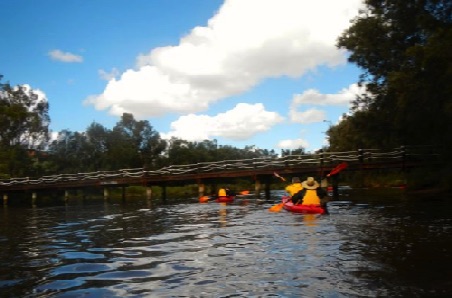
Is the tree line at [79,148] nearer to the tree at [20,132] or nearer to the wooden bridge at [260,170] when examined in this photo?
the tree at [20,132]

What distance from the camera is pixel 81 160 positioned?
84.8m

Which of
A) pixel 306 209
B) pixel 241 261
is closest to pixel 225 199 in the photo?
pixel 306 209

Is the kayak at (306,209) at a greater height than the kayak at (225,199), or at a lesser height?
greater

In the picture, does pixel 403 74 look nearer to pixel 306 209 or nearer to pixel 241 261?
pixel 306 209

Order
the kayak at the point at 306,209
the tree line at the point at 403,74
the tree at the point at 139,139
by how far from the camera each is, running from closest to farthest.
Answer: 1. the kayak at the point at 306,209
2. the tree line at the point at 403,74
3. the tree at the point at 139,139

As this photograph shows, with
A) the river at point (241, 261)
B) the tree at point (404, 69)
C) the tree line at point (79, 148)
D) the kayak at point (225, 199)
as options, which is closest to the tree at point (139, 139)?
the tree line at point (79, 148)

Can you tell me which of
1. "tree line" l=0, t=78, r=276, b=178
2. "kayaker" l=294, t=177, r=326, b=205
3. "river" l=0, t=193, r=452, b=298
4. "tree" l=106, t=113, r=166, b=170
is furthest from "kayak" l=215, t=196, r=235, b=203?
"tree" l=106, t=113, r=166, b=170

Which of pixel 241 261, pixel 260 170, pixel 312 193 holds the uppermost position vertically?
pixel 260 170

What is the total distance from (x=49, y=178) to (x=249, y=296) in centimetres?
4120

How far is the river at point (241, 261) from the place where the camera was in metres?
6.38

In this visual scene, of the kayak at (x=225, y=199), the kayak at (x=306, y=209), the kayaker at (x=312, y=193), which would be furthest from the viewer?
the kayak at (x=225, y=199)

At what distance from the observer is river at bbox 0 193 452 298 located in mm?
6379

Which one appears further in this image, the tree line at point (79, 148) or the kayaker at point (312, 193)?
the tree line at point (79, 148)

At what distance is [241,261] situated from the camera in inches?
328
